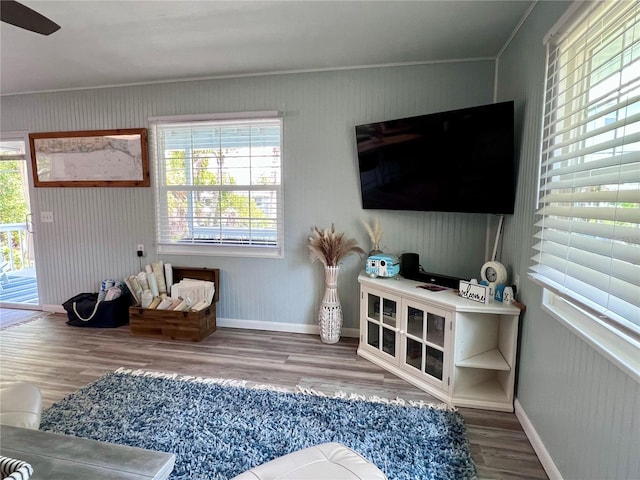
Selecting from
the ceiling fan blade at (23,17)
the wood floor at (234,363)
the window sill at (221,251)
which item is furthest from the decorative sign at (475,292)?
the ceiling fan blade at (23,17)

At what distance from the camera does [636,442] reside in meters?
1.07

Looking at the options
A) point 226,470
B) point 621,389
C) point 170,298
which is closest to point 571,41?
point 621,389

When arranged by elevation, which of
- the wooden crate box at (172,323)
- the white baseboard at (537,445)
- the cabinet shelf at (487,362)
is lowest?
the white baseboard at (537,445)

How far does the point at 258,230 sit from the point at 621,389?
2758 millimetres

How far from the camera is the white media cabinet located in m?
2.11

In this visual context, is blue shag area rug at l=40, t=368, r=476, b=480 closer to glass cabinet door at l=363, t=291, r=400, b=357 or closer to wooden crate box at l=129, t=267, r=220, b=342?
glass cabinet door at l=363, t=291, r=400, b=357

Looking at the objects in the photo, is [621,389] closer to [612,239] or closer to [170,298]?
[612,239]

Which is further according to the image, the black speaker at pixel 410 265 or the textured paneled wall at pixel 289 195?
the textured paneled wall at pixel 289 195

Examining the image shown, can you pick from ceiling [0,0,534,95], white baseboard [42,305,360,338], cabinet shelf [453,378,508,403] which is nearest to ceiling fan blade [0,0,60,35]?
ceiling [0,0,534,95]

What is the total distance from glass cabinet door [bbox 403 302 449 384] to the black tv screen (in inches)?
31.3

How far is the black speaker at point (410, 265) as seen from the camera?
275 centimetres

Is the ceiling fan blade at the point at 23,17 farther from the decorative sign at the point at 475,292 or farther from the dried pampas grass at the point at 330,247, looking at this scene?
the decorative sign at the point at 475,292

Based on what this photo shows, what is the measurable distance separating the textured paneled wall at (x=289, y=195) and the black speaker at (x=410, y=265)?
243 mm

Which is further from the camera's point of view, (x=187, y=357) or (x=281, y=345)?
(x=281, y=345)
